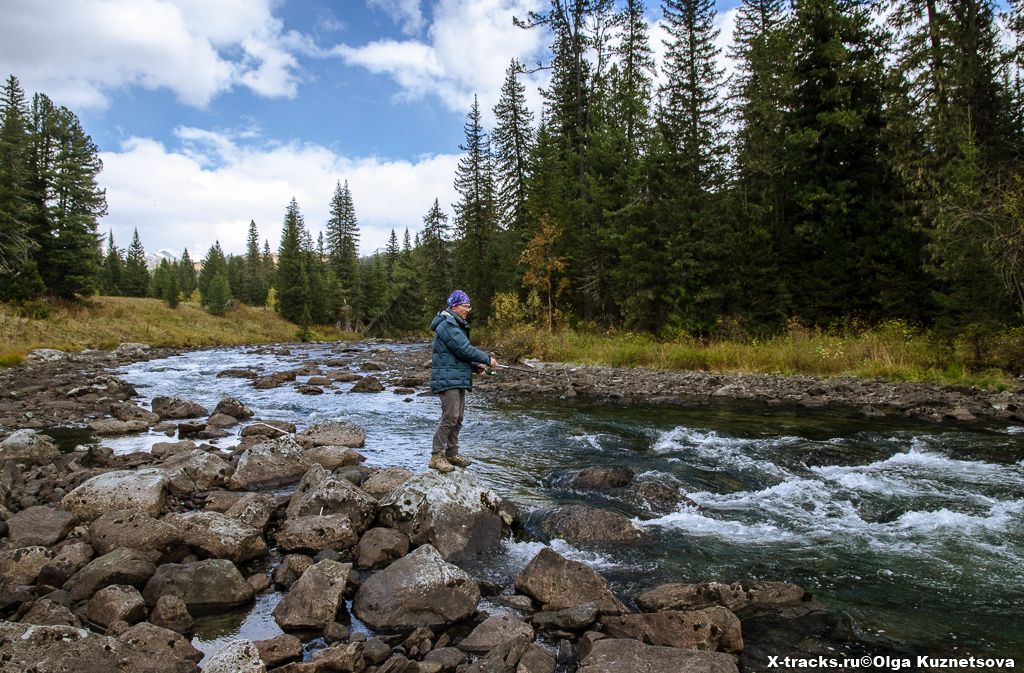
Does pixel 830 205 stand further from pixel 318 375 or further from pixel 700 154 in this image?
pixel 318 375

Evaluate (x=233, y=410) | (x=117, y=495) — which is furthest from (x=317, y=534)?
(x=233, y=410)

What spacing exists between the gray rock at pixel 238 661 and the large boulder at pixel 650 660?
216 cm

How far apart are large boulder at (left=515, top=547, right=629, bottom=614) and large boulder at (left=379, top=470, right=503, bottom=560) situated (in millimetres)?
1155

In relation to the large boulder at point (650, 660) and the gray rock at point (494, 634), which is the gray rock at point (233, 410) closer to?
the gray rock at point (494, 634)

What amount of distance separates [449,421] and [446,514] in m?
1.82

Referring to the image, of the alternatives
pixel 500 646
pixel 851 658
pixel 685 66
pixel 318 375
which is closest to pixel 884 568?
pixel 851 658

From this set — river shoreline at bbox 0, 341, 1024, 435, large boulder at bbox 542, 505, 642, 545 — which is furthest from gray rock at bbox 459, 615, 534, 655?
river shoreline at bbox 0, 341, 1024, 435

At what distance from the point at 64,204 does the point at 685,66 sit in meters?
47.4

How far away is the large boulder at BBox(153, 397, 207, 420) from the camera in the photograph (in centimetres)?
1427

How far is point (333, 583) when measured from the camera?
489cm

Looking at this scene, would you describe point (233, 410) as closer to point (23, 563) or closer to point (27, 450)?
point (27, 450)

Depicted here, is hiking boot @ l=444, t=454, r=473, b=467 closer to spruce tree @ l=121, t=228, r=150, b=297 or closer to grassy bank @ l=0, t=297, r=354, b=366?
grassy bank @ l=0, t=297, r=354, b=366

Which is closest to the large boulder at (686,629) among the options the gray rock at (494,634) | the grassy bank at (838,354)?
the gray rock at (494,634)

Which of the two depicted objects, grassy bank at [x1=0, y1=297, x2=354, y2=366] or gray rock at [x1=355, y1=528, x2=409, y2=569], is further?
grassy bank at [x1=0, y1=297, x2=354, y2=366]
